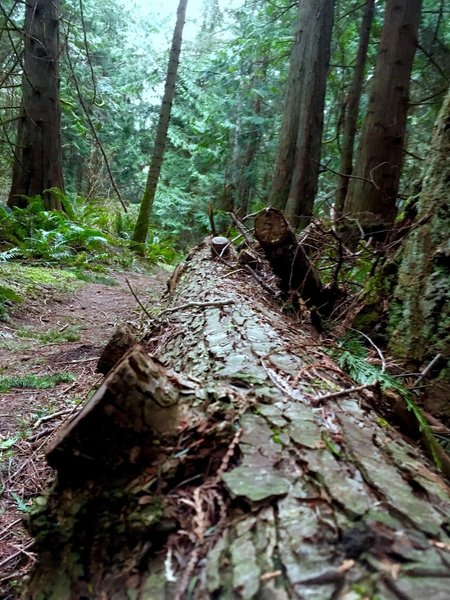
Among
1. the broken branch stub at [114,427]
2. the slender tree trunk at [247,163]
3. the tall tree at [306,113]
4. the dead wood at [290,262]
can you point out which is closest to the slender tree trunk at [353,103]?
the tall tree at [306,113]

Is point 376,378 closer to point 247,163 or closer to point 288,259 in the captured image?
point 288,259

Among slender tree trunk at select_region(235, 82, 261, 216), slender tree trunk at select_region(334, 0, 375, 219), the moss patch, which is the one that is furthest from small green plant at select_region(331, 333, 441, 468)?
slender tree trunk at select_region(235, 82, 261, 216)

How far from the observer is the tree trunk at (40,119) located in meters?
8.19

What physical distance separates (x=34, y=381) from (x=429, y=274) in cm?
277

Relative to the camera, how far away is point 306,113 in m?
7.58

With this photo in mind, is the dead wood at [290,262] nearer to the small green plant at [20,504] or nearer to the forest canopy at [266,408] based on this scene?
the forest canopy at [266,408]

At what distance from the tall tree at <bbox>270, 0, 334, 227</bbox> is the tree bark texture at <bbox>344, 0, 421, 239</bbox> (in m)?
1.68

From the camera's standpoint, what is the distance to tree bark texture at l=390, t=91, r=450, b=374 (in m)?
2.24

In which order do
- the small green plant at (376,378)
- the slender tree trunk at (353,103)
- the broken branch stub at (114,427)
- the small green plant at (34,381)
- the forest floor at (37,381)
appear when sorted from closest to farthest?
the broken branch stub at (114,427)
the small green plant at (376,378)
the forest floor at (37,381)
the small green plant at (34,381)
the slender tree trunk at (353,103)

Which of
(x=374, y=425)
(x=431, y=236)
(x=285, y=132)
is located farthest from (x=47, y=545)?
(x=285, y=132)

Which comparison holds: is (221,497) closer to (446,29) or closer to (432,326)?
(432,326)

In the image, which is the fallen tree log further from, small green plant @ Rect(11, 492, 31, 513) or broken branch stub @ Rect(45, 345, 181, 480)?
small green plant @ Rect(11, 492, 31, 513)

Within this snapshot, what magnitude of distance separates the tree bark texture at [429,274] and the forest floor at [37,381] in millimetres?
1770

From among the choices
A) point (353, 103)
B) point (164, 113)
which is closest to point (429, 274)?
point (353, 103)
